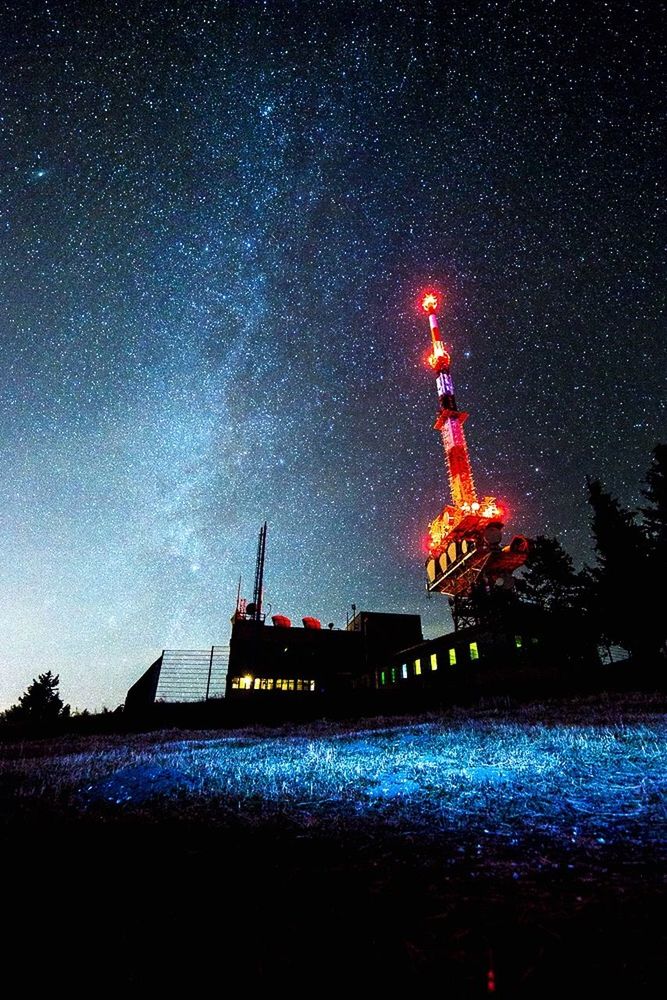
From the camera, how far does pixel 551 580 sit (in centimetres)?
2698

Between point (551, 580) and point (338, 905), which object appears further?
point (551, 580)

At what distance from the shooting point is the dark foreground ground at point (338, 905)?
1537mm

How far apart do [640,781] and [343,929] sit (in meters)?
4.00

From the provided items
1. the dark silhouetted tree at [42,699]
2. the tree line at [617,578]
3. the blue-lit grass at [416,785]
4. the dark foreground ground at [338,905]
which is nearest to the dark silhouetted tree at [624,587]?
the tree line at [617,578]

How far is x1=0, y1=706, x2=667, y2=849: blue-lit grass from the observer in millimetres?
3393

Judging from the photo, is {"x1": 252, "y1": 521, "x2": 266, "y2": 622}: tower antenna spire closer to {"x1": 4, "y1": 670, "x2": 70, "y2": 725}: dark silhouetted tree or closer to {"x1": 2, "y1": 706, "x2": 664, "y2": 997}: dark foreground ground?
{"x1": 4, "y1": 670, "x2": 70, "y2": 725}: dark silhouetted tree

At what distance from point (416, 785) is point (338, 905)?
9.84ft

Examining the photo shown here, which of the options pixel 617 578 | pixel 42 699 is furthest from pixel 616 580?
pixel 42 699

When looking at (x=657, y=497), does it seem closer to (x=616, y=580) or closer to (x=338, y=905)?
(x=616, y=580)

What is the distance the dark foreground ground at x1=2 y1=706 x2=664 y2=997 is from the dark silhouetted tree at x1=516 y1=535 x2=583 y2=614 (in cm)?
2537

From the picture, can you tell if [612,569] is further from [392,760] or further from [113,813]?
[113,813]

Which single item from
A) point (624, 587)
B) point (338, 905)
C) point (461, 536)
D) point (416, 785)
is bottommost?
point (338, 905)

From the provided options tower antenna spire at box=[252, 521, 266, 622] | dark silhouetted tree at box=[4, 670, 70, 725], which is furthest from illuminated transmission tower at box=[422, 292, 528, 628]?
dark silhouetted tree at box=[4, 670, 70, 725]

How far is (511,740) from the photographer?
24.7 ft
